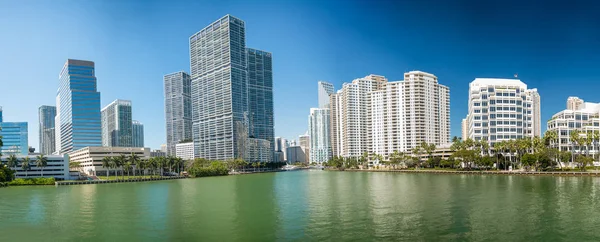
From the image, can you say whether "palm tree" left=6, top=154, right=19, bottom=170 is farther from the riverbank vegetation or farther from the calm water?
the riverbank vegetation

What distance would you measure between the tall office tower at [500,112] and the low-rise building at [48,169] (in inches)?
7122

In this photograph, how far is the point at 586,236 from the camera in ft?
115

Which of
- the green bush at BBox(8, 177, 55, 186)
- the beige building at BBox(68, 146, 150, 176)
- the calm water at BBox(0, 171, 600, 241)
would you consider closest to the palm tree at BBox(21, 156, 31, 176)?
the green bush at BBox(8, 177, 55, 186)

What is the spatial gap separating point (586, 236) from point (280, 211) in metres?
36.1

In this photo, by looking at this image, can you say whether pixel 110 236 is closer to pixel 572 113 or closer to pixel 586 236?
pixel 586 236

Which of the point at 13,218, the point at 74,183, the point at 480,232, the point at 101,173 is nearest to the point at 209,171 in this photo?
the point at 101,173

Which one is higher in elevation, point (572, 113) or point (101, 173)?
point (572, 113)

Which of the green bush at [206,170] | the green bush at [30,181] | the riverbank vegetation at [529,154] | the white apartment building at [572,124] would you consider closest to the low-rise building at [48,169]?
the green bush at [30,181]

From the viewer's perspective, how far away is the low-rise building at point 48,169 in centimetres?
15088

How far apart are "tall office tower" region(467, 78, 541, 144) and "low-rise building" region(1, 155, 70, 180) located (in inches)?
7122

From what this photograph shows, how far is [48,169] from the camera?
154 m

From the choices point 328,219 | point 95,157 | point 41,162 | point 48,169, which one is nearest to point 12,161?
point 41,162

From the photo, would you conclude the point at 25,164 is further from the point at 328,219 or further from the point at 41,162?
the point at 328,219

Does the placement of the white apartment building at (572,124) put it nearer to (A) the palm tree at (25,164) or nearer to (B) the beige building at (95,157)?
(B) the beige building at (95,157)
